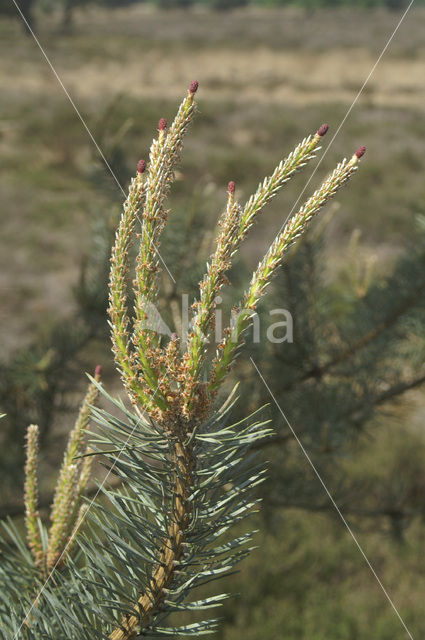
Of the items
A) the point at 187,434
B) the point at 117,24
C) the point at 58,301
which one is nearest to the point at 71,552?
the point at 187,434

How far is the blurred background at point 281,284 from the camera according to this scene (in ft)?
3.87

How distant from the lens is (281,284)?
1.19 metres

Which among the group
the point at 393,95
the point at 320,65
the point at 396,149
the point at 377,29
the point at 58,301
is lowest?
the point at 58,301

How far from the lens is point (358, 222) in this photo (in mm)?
8125

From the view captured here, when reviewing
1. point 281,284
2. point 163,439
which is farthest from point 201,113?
point 281,284

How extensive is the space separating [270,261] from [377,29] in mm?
26657

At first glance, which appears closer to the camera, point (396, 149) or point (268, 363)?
point (268, 363)

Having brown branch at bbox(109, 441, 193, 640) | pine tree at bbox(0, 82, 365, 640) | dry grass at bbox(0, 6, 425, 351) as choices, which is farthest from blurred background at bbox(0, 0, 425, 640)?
brown branch at bbox(109, 441, 193, 640)

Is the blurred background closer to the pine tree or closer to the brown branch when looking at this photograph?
the pine tree

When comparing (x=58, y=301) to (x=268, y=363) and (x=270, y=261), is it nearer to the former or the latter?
(x=268, y=363)

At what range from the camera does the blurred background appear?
1.18 meters

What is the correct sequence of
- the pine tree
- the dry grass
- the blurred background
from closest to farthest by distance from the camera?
the pine tree
the blurred background
the dry grass

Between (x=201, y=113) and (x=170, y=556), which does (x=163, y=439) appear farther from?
(x=201, y=113)

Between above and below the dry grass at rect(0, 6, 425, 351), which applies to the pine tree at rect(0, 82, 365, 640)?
below
